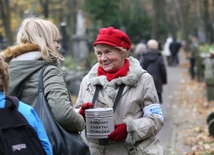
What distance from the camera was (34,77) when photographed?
3.75 metres

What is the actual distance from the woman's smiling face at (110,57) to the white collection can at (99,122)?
0.43 metres

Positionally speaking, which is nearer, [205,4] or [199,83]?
[199,83]

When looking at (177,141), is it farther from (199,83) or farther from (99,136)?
(199,83)

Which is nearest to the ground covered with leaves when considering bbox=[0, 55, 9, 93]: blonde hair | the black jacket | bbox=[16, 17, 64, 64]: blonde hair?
the black jacket

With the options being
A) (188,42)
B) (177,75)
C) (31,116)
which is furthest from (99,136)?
(188,42)

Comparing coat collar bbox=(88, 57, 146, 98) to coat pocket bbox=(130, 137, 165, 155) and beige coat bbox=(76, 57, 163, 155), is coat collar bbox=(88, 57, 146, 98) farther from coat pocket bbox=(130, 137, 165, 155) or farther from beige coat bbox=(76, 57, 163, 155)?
coat pocket bbox=(130, 137, 165, 155)

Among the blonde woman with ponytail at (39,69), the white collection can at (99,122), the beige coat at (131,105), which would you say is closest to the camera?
the blonde woman with ponytail at (39,69)

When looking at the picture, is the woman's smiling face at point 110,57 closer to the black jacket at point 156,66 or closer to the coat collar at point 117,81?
the coat collar at point 117,81

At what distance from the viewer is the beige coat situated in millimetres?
Answer: 3828

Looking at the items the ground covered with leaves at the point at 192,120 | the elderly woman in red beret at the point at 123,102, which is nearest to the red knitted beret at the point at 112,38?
the elderly woman in red beret at the point at 123,102

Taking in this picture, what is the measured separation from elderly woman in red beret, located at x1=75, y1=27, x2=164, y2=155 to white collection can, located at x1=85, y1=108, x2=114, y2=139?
4 cm

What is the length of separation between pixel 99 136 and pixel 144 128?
1.14ft

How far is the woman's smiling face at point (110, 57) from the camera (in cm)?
400

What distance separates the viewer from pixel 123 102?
3.89 metres
